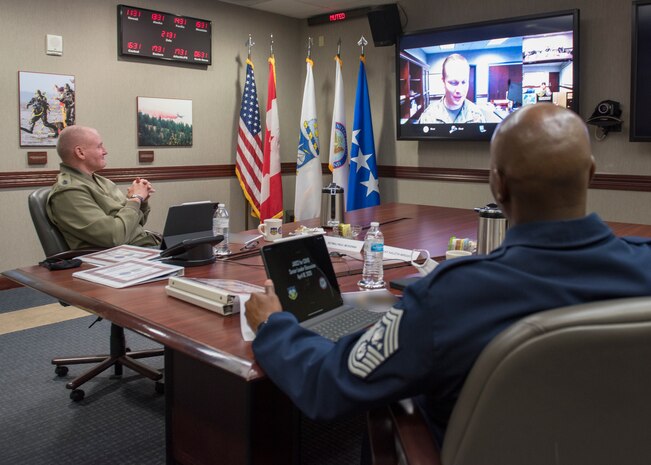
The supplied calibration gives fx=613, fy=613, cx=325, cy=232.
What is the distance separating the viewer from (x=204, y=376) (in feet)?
5.47

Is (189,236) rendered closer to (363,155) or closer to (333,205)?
(333,205)

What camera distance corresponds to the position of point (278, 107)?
6.13 metres

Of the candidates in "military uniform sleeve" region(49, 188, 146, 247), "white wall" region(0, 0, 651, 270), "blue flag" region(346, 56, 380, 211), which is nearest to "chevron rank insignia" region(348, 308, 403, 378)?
"military uniform sleeve" region(49, 188, 146, 247)

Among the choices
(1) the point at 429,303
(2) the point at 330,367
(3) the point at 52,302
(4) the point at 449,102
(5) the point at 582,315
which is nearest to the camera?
(5) the point at 582,315

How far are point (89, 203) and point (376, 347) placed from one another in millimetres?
2104

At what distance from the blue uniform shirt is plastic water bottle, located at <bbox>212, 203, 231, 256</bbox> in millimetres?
1439

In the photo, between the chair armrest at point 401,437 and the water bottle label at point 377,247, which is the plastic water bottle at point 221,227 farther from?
the chair armrest at point 401,437

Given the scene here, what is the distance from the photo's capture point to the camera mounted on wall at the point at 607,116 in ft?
14.1

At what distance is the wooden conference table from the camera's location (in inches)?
55.5

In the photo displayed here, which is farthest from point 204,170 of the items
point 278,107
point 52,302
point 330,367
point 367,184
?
point 330,367

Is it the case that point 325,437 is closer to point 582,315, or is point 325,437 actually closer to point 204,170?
point 582,315

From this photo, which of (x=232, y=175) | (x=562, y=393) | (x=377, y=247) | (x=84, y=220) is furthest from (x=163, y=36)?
(x=562, y=393)

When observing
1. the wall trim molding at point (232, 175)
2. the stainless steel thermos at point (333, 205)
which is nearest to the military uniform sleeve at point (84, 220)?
the stainless steel thermos at point (333, 205)

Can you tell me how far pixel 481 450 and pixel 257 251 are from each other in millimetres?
1650
